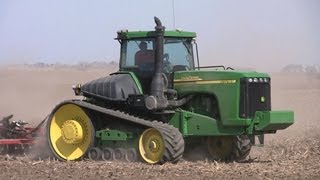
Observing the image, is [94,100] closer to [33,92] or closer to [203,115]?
[203,115]

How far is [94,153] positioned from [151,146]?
150 centimetres

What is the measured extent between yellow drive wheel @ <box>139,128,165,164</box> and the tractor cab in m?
1.13

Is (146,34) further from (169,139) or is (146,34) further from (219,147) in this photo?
(219,147)

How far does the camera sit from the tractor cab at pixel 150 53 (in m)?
14.1

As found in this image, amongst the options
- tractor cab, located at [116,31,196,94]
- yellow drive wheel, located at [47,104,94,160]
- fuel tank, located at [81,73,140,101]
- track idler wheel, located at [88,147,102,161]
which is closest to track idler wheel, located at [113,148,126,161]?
track idler wheel, located at [88,147,102,161]

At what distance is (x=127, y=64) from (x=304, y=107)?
1743 cm

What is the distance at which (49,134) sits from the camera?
14820 millimetres

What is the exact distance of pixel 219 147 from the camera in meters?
14.5

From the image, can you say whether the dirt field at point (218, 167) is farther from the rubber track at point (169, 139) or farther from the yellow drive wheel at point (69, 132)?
the yellow drive wheel at point (69, 132)

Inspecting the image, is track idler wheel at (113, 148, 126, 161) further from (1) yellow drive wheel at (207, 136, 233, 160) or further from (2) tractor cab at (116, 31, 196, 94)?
(1) yellow drive wheel at (207, 136, 233, 160)

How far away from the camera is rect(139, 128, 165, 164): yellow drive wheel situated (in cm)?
1311

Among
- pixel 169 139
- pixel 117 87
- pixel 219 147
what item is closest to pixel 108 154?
pixel 117 87

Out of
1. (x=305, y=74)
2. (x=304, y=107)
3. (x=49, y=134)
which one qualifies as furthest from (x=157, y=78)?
(x=305, y=74)

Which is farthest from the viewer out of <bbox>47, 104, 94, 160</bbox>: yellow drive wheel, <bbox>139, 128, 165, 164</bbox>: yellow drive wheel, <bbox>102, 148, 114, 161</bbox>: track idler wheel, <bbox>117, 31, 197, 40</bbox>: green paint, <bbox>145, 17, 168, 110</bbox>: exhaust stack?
<bbox>47, 104, 94, 160</bbox>: yellow drive wheel
